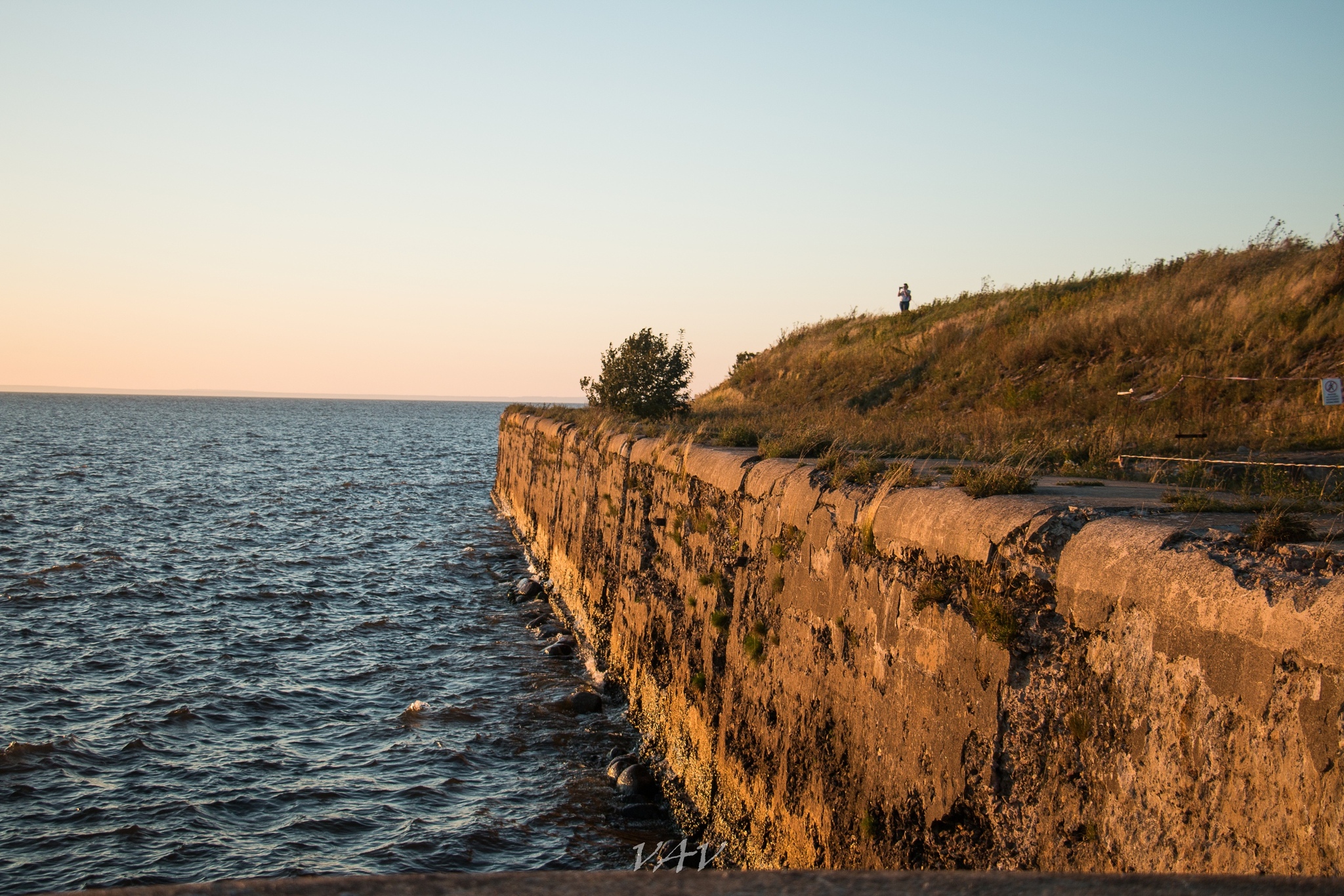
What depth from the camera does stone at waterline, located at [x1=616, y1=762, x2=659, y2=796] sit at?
26.2 ft

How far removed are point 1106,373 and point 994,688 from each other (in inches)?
455

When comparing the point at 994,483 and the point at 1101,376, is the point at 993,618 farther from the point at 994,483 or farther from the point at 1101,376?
the point at 1101,376

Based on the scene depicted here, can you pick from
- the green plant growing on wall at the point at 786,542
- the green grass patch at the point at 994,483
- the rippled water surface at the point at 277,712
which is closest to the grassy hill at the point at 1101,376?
the green grass patch at the point at 994,483

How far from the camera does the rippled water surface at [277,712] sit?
725cm

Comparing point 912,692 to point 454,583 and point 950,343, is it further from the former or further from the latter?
point 950,343

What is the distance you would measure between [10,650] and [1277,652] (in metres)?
13.9

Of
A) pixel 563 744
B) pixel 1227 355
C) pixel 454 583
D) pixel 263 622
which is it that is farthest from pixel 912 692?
pixel 454 583

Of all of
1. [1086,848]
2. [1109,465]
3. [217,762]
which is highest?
[1109,465]

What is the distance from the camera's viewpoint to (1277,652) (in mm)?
2783

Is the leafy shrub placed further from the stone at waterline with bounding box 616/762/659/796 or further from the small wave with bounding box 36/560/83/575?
the small wave with bounding box 36/560/83/575

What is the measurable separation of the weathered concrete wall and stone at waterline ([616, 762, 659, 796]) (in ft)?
0.67

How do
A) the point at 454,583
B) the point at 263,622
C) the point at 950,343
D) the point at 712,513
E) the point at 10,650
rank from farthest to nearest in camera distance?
the point at 950,343
the point at 454,583
the point at 263,622
the point at 10,650
the point at 712,513

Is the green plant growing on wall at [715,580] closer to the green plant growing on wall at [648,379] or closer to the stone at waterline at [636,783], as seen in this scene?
the stone at waterline at [636,783]

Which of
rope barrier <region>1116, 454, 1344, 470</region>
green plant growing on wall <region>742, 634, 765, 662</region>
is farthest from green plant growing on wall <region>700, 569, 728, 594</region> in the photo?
rope barrier <region>1116, 454, 1344, 470</region>
